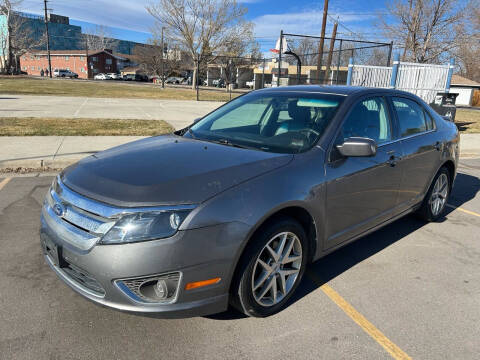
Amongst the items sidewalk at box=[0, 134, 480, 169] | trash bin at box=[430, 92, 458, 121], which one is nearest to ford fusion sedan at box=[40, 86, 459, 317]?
sidewalk at box=[0, 134, 480, 169]

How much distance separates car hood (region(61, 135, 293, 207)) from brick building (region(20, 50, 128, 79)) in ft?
313

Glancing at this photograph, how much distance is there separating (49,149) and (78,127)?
3051mm

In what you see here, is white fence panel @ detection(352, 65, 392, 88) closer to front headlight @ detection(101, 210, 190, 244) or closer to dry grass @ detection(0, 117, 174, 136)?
dry grass @ detection(0, 117, 174, 136)

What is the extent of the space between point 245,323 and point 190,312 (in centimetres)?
58

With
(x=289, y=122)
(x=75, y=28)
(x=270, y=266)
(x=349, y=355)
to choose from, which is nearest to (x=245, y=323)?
(x=270, y=266)

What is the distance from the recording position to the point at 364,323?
8.82ft

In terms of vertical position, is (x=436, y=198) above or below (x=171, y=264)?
below

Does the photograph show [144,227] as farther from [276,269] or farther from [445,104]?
[445,104]

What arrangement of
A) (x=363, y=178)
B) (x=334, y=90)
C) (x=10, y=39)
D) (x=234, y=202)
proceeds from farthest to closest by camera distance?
(x=10, y=39) < (x=334, y=90) < (x=363, y=178) < (x=234, y=202)

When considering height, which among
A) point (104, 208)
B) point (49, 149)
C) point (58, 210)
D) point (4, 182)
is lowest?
point (4, 182)

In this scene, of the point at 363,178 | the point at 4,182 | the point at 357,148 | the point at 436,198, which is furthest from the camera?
the point at 4,182

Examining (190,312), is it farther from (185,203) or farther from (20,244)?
(20,244)

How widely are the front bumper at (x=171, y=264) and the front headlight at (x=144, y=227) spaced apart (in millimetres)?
34

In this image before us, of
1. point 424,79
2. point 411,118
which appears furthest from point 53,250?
point 424,79
